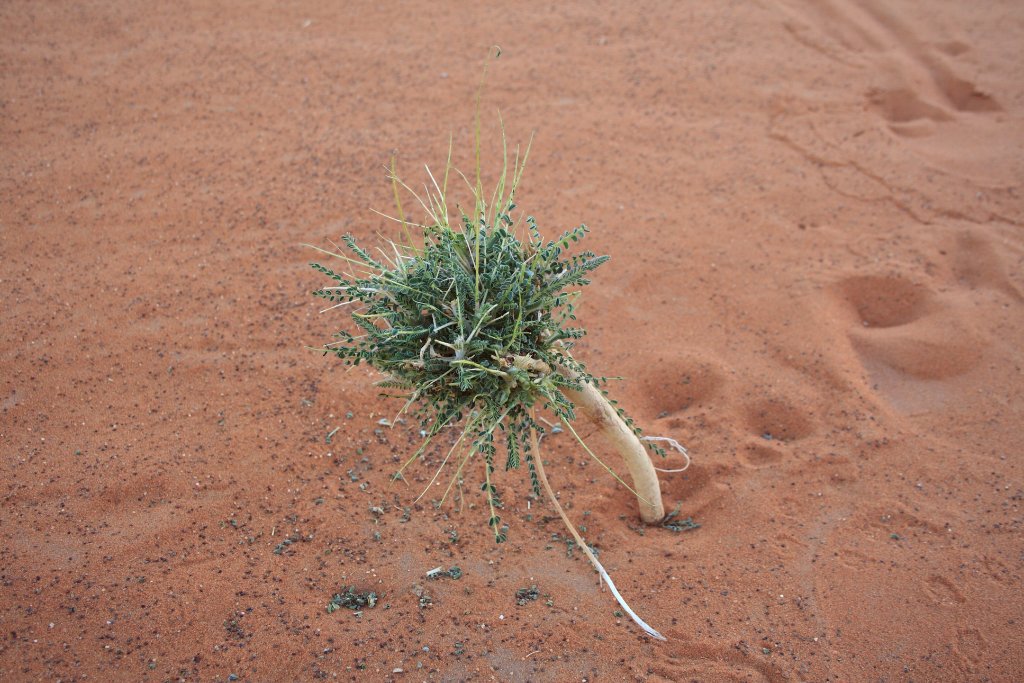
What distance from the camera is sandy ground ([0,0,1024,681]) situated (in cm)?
287

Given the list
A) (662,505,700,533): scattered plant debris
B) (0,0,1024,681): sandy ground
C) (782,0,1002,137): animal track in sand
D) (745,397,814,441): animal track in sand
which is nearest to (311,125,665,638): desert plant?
(0,0,1024,681): sandy ground

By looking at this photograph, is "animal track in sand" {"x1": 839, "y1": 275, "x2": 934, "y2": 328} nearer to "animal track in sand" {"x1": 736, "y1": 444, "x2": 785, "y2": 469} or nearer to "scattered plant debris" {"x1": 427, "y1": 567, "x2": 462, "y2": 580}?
"animal track in sand" {"x1": 736, "y1": 444, "x2": 785, "y2": 469}

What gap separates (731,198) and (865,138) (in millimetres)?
1284

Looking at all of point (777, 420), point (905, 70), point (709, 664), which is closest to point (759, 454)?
point (777, 420)

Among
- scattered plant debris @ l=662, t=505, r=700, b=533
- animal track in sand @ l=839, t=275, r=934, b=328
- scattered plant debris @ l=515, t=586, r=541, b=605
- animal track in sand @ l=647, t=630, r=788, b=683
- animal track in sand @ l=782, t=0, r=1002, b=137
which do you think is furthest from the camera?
animal track in sand @ l=782, t=0, r=1002, b=137

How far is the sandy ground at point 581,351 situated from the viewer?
287 cm

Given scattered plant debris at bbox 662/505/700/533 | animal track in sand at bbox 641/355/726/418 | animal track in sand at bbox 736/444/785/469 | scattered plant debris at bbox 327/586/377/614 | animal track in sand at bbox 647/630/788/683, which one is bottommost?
animal track in sand at bbox 647/630/788/683

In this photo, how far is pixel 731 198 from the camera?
5.12m

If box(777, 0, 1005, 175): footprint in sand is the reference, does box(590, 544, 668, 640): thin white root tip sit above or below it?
below

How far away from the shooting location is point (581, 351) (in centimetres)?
407

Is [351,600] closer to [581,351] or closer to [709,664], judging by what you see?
[709,664]

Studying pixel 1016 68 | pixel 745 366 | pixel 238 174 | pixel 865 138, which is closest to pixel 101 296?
pixel 238 174

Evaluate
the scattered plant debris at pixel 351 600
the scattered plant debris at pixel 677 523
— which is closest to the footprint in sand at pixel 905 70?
the scattered plant debris at pixel 677 523

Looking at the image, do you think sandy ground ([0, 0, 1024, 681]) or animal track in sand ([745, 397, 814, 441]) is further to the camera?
animal track in sand ([745, 397, 814, 441])
